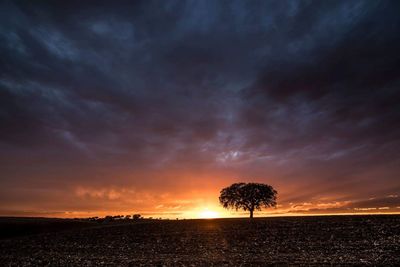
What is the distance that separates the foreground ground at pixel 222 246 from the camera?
32844 mm

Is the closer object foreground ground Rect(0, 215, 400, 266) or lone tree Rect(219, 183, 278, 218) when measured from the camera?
foreground ground Rect(0, 215, 400, 266)

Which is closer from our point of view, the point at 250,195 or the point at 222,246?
the point at 222,246

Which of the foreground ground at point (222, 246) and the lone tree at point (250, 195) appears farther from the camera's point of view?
the lone tree at point (250, 195)

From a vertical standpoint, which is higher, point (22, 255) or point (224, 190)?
point (224, 190)

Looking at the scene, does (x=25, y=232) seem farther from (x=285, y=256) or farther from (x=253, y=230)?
(x=285, y=256)

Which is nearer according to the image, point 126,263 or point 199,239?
point 126,263

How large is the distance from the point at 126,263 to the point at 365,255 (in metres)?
24.1

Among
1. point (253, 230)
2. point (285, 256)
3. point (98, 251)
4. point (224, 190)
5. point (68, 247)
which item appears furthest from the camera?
point (224, 190)

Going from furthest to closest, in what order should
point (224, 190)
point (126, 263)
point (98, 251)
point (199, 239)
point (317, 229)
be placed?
point (224, 190) → point (317, 229) → point (199, 239) → point (98, 251) → point (126, 263)

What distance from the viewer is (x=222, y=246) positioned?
43.3 metres

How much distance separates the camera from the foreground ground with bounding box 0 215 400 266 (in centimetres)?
3284

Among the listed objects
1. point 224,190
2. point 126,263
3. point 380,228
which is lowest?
point 126,263

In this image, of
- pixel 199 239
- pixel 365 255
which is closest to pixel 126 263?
pixel 199 239

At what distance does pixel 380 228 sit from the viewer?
169 feet
